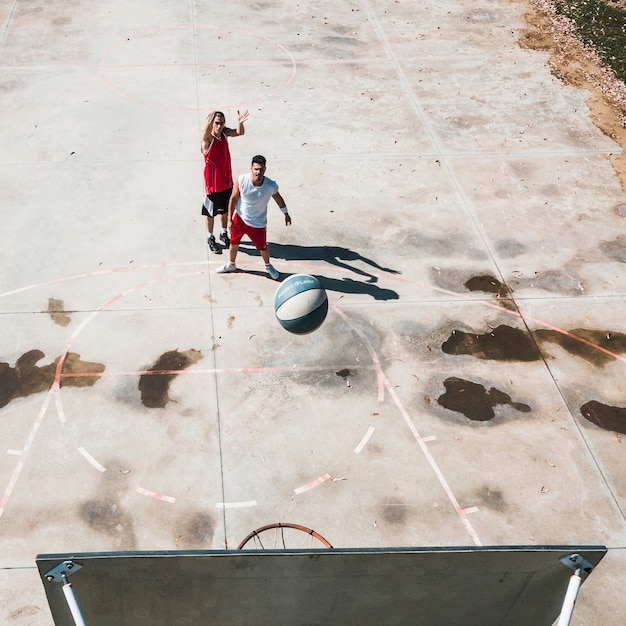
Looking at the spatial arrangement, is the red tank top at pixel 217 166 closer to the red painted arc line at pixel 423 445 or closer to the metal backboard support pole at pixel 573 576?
the red painted arc line at pixel 423 445

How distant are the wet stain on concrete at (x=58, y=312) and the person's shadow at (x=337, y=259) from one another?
2870mm

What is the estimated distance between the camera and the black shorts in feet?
33.6

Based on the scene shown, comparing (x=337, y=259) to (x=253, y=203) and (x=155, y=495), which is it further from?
(x=155, y=495)

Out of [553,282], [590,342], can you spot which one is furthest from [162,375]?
[553,282]

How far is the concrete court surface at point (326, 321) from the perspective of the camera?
24.6 feet

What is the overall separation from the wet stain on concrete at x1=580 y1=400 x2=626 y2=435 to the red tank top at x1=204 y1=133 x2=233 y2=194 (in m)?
5.94

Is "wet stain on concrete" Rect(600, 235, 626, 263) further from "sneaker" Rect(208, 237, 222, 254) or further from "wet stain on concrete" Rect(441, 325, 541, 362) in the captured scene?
"sneaker" Rect(208, 237, 222, 254)

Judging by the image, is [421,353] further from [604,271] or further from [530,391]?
[604,271]

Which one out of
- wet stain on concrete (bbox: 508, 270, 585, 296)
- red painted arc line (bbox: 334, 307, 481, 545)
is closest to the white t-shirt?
red painted arc line (bbox: 334, 307, 481, 545)

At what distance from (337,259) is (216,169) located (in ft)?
7.70

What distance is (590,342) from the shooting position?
31.6 ft

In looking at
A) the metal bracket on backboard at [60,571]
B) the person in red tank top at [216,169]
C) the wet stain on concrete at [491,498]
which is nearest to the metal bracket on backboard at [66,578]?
the metal bracket on backboard at [60,571]

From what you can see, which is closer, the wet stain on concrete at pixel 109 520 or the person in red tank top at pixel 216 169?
the wet stain on concrete at pixel 109 520

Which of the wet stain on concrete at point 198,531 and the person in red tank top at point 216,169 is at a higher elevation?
the person in red tank top at point 216,169
